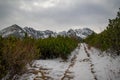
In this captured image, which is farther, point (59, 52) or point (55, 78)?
point (59, 52)

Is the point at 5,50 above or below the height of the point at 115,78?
above

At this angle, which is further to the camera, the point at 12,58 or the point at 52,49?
the point at 52,49

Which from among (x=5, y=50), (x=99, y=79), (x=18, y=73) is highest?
(x=5, y=50)

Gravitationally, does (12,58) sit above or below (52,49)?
below

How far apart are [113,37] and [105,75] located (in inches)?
73.7

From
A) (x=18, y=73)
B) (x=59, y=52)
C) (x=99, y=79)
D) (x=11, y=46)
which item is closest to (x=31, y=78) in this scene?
(x=18, y=73)

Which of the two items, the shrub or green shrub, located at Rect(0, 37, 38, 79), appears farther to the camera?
the shrub

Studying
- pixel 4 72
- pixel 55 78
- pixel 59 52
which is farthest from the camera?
pixel 59 52

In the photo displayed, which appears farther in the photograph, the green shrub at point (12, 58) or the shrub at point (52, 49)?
the shrub at point (52, 49)

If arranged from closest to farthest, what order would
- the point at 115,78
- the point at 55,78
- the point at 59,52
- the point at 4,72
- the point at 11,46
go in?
the point at 4,72, the point at 11,46, the point at 115,78, the point at 55,78, the point at 59,52

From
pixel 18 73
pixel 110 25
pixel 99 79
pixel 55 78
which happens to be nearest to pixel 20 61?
pixel 18 73

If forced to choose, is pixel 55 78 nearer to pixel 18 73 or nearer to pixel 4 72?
pixel 18 73

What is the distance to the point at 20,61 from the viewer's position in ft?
30.3

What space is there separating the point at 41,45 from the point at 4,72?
10.6 m
